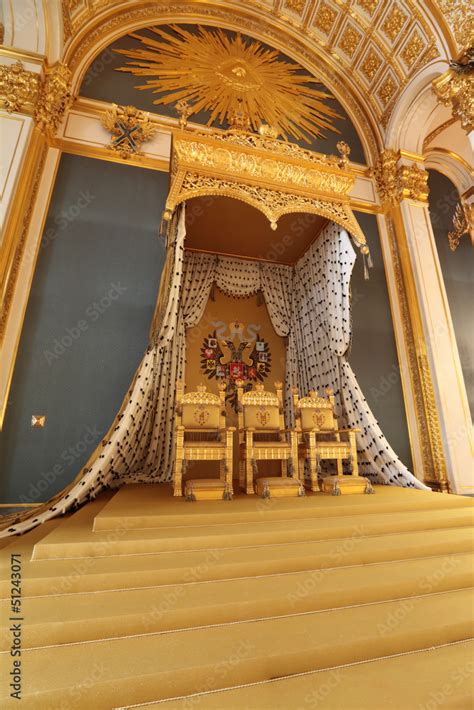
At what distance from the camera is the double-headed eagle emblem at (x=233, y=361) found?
4789mm

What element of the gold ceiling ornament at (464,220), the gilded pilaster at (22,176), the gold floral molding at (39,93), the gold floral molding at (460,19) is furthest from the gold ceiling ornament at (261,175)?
the gold floral molding at (460,19)

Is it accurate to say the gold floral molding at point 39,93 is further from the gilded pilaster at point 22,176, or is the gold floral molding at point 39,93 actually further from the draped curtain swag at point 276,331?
the draped curtain swag at point 276,331

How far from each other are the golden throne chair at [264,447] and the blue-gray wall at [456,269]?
11.9ft

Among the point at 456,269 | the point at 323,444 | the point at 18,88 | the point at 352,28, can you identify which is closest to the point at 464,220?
the point at 456,269

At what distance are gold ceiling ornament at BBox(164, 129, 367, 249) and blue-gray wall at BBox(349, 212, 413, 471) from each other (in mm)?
1445

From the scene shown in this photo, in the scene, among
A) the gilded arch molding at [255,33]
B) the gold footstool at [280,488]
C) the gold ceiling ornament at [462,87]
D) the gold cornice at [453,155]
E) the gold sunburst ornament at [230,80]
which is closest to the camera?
the gold footstool at [280,488]

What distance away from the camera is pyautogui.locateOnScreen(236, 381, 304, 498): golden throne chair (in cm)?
293

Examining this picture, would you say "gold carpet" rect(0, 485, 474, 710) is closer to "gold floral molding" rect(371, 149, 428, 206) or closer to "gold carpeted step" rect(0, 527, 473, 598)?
"gold carpeted step" rect(0, 527, 473, 598)

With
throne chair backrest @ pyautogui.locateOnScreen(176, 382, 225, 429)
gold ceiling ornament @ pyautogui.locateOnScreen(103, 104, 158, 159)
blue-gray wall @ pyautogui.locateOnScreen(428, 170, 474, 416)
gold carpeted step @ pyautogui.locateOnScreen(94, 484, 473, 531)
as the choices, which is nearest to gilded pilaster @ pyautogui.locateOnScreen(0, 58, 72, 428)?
gold ceiling ornament @ pyautogui.locateOnScreen(103, 104, 158, 159)

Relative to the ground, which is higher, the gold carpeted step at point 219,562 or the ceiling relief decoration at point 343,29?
the ceiling relief decoration at point 343,29

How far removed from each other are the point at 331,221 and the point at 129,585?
13.5 ft

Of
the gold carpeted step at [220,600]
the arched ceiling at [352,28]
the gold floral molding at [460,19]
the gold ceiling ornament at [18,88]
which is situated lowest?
the gold carpeted step at [220,600]

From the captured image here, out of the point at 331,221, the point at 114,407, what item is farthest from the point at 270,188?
the point at 114,407

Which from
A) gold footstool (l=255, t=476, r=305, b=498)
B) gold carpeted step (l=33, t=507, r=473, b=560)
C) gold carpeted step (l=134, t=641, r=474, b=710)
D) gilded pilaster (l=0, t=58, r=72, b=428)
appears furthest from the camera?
gilded pilaster (l=0, t=58, r=72, b=428)
